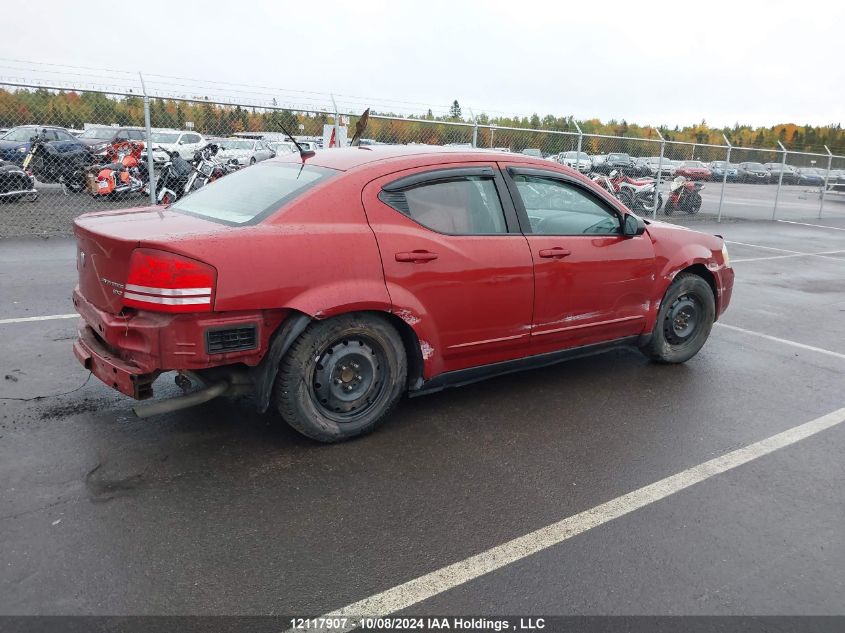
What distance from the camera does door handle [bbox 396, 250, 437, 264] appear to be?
3670mm

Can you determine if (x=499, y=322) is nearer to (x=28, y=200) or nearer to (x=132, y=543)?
(x=132, y=543)

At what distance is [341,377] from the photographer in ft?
11.9

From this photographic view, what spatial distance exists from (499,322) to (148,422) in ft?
7.36

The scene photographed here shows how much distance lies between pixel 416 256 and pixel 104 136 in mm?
18184

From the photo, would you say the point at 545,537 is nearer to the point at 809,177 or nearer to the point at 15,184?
the point at 15,184

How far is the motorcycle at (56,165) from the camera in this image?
1445 centimetres

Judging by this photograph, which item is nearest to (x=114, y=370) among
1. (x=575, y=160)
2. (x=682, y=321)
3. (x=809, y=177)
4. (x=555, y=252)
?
(x=555, y=252)

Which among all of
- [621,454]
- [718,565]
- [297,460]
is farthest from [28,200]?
[718,565]

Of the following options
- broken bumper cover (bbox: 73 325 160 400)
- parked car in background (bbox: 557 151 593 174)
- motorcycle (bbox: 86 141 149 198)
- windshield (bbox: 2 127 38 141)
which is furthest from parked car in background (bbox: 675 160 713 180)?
broken bumper cover (bbox: 73 325 160 400)

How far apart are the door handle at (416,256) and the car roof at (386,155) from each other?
65cm

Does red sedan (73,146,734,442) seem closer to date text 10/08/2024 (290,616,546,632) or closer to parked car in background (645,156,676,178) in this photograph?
date text 10/08/2024 (290,616,546,632)

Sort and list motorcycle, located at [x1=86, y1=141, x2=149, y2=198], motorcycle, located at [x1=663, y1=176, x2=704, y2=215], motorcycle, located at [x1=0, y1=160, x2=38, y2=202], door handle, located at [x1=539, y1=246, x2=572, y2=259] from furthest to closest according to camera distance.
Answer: motorcycle, located at [x1=663, y1=176, x2=704, y2=215] → motorcycle, located at [x1=86, y1=141, x2=149, y2=198] → motorcycle, located at [x1=0, y1=160, x2=38, y2=202] → door handle, located at [x1=539, y1=246, x2=572, y2=259]

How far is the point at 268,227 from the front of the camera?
3371 millimetres

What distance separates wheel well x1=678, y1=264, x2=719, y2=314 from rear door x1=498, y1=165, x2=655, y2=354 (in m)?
0.60
